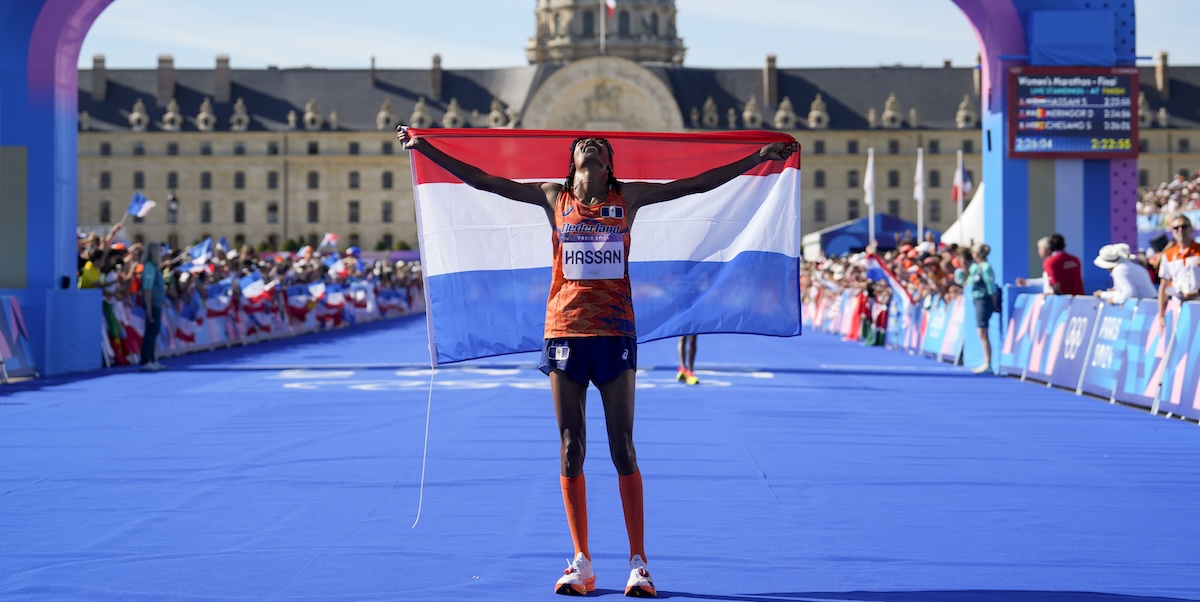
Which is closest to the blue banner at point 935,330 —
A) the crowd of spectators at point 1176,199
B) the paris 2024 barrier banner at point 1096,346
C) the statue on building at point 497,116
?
the paris 2024 barrier banner at point 1096,346

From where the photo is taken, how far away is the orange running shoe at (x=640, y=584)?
596cm

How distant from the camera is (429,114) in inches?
4766

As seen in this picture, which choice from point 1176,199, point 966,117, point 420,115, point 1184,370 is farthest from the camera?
point 420,115

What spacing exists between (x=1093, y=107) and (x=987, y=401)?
6.16 meters

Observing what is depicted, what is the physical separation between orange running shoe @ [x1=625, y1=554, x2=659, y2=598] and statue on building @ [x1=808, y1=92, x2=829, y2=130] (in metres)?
114

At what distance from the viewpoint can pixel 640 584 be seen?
5.96 metres

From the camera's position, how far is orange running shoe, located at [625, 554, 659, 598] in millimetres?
5961

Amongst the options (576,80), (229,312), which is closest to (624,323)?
(229,312)

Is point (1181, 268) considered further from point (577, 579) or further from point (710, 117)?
point (710, 117)

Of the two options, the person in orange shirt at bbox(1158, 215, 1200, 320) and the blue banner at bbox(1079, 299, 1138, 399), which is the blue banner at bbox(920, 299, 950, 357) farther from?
the person in orange shirt at bbox(1158, 215, 1200, 320)

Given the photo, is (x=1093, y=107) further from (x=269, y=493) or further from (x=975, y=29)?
(x=269, y=493)

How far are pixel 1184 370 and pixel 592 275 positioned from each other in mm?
9066

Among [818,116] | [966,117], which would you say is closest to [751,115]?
[818,116]

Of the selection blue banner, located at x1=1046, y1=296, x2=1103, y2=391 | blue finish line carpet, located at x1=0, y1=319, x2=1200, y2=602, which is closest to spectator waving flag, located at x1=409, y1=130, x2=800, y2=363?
blue finish line carpet, located at x1=0, y1=319, x2=1200, y2=602
